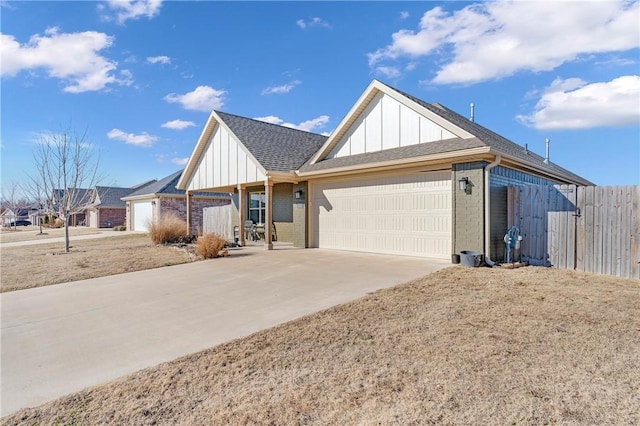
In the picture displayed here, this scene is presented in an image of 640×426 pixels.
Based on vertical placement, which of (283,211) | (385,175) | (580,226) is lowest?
(580,226)

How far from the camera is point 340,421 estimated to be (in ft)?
7.72

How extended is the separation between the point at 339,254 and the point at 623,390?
28.1 ft

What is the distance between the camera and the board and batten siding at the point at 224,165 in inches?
527

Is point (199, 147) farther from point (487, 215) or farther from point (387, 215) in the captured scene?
point (487, 215)

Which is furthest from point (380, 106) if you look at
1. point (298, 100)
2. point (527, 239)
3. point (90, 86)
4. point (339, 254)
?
point (90, 86)

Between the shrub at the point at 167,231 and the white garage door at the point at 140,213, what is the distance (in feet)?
39.2

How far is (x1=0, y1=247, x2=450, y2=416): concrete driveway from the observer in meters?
3.39

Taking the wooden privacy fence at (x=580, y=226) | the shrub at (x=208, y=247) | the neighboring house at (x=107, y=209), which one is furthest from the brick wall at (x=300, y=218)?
the neighboring house at (x=107, y=209)

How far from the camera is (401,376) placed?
9.68 feet

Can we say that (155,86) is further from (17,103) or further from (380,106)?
(380,106)

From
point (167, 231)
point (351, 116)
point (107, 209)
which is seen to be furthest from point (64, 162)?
point (107, 209)

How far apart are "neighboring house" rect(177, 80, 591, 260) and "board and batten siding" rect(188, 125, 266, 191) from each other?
0.16 feet

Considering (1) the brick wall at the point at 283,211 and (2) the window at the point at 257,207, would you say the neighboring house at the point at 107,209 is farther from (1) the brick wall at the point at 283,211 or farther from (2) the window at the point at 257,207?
(1) the brick wall at the point at 283,211

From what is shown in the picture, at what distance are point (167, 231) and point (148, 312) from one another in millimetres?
10723
